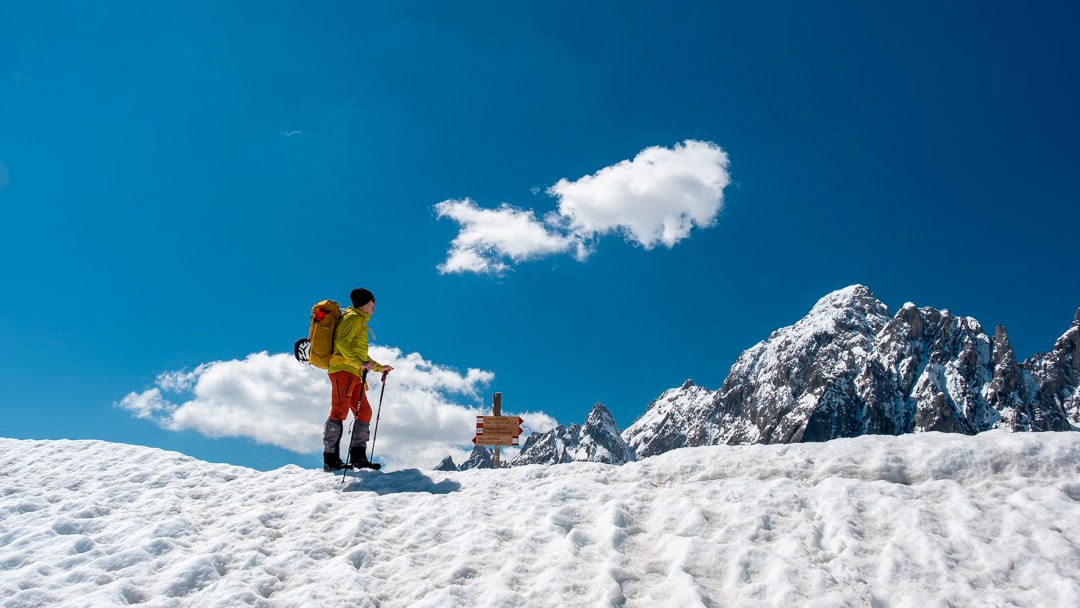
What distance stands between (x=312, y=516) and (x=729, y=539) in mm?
4751

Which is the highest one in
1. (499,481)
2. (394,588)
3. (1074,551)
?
(499,481)

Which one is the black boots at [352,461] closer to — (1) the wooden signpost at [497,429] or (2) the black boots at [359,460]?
(2) the black boots at [359,460]

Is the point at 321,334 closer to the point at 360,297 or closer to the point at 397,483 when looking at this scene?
the point at 360,297

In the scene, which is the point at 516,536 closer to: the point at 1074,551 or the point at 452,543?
the point at 452,543

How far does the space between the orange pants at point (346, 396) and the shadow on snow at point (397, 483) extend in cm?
119

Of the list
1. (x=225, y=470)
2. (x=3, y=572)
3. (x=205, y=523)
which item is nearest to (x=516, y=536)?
(x=205, y=523)

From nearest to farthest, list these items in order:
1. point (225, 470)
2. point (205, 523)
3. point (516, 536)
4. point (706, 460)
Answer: point (516, 536), point (205, 523), point (706, 460), point (225, 470)

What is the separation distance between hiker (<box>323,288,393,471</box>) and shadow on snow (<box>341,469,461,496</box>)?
86 cm

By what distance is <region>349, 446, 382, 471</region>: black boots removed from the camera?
1060cm

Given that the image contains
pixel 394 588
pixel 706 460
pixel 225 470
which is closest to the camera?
pixel 394 588

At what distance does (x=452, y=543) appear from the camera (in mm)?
6969

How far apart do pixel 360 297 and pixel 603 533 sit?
20.4ft

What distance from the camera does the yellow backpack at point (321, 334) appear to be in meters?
10.9

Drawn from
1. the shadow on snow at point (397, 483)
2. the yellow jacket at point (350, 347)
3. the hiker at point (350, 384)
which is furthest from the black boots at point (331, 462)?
the yellow jacket at point (350, 347)
